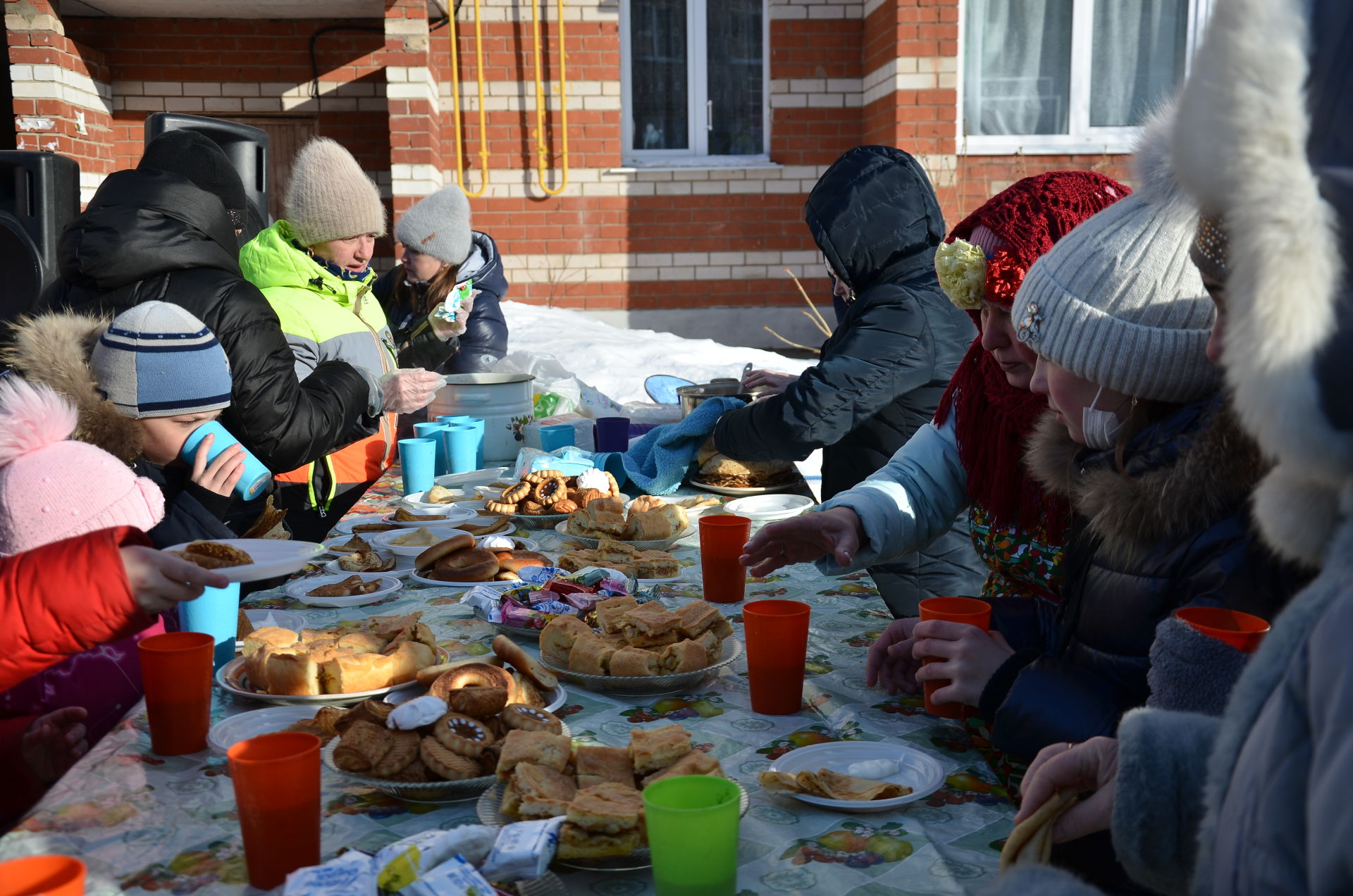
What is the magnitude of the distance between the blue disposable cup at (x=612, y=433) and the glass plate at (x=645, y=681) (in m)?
1.85

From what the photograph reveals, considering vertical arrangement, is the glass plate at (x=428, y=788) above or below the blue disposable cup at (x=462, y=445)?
below

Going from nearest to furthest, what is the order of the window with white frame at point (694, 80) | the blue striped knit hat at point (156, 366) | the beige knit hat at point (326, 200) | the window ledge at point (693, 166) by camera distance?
1. the blue striped knit hat at point (156, 366)
2. the beige knit hat at point (326, 200)
3. the window ledge at point (693, 166)
4. the window with white frame at point (694, 80)

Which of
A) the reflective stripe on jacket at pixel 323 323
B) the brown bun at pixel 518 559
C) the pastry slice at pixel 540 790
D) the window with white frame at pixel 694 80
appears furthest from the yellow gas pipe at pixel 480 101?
the pastry slice at pixel 540 790

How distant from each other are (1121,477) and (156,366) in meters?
2.05

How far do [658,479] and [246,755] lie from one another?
205 cm

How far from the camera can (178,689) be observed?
1346 mm

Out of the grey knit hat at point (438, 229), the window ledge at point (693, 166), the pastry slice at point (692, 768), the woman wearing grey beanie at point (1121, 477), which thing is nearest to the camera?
the pastry slice at point (692, 768)

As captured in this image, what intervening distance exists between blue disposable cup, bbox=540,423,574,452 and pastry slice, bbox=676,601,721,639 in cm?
181

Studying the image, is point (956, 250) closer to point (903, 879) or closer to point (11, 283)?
point (903, 879)

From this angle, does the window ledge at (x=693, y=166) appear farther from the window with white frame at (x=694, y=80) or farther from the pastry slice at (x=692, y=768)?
the pastry slice at (x=692, y=768)

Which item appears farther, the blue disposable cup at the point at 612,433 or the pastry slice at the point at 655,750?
the blue disposable cup at the point at 612,433

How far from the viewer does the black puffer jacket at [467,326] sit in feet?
15.7

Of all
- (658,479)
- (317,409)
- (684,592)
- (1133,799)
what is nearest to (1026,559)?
(684,592)

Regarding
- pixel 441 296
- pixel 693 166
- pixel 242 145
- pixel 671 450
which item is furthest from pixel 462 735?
pixel 693 166
